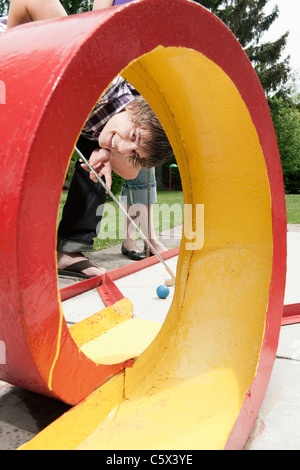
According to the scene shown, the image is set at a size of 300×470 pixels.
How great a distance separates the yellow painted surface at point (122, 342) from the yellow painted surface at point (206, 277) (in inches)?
4.2

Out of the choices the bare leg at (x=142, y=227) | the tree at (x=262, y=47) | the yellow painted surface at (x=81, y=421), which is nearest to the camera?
the yellow painted surface at (x=81, y=421)

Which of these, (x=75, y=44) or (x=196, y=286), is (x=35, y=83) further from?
(x=196, y=286)

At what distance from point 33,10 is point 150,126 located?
0.68m

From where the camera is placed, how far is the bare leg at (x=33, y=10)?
68.4 inches

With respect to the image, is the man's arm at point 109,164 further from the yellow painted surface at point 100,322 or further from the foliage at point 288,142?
the foliage at point 288,142

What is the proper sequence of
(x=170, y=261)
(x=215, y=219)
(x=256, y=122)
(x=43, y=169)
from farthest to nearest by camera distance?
(x=170, y=261) → (x=215, y=219) → (x=256, y=122) → (x=43, y=169)

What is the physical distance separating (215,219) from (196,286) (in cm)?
24

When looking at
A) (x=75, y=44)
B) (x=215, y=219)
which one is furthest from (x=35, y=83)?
(x=215, y=219)

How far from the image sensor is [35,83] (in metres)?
0.77

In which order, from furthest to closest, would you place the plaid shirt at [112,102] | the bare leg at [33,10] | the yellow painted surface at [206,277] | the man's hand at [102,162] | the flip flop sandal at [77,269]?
the flip flop sandal at [77,269] → the man's hand at [102,162] → the plaid shirt at [112,102] → the bare leg at [33,10] → the yellow painted surface at [206,277]
